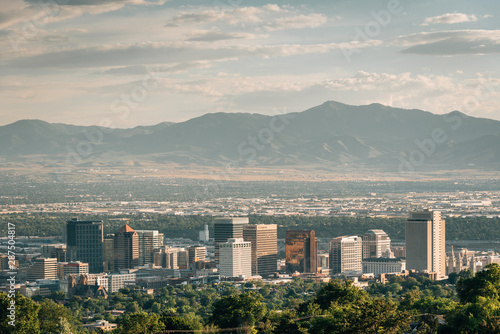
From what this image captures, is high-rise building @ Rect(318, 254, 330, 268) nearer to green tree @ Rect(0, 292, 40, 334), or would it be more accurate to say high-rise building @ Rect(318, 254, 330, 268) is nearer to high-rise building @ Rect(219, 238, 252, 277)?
high-rise building @ Rect(219, 238, 252, 277)

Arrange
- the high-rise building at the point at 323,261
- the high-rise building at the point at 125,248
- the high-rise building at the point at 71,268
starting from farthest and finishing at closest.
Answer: the high-rise building at the point at 125,248
the high-rise building at the point at 323,261
the high-rise building at the point at 71,268

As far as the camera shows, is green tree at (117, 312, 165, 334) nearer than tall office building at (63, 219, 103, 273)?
Yes

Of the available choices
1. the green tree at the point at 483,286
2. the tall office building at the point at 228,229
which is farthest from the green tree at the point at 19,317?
the tall office building at the point at 228,229

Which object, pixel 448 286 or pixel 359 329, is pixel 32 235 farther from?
pixel 359 329

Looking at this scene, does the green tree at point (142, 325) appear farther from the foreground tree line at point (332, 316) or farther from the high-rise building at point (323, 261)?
the high-rise building at point (323, 261)

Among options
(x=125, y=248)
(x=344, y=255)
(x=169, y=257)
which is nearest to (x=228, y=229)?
(x=169, y=257)

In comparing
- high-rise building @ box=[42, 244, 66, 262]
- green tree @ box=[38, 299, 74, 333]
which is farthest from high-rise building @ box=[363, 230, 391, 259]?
green tree @ box=[38, 299, 74, 333]
